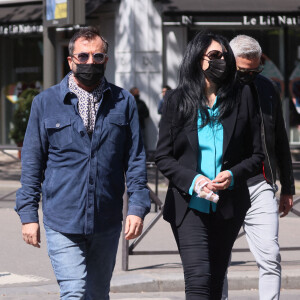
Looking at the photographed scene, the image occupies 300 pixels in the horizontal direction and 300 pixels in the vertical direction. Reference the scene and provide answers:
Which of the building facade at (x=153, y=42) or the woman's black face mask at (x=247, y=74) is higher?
the building facade at (x=153, y=42)

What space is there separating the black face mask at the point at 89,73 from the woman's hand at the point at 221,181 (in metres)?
0.75

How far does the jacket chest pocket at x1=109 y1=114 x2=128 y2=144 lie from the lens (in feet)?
13.8

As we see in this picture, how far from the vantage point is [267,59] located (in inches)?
789

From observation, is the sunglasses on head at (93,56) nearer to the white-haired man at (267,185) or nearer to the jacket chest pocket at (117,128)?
the jacket chest pocket at (117,128)

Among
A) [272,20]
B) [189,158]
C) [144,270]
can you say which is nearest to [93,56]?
[189,158]

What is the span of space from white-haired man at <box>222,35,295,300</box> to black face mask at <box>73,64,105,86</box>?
1.08 m

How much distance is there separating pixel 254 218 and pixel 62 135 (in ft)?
4.83

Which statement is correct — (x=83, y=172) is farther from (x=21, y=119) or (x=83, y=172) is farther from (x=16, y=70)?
(x=16, y=70)

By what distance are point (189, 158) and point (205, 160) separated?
A: 0.27 ft

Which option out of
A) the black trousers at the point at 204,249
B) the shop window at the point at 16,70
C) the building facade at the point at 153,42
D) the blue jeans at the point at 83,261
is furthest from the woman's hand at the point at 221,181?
the shop window at the point at 16,70

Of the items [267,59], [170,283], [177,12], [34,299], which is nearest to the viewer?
[34,299]

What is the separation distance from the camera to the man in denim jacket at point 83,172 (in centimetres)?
412

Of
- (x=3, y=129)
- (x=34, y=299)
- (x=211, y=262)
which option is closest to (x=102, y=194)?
(x=211, y=262)

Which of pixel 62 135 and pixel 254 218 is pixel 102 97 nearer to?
pixel 62 135
